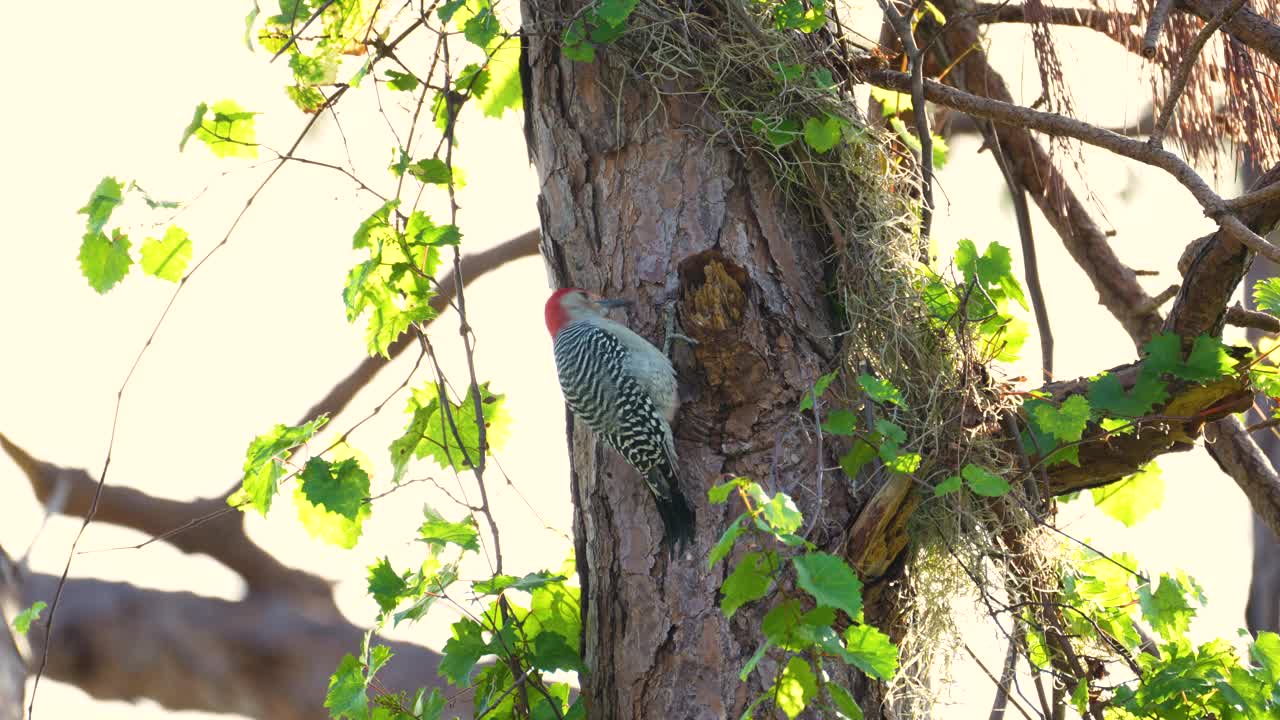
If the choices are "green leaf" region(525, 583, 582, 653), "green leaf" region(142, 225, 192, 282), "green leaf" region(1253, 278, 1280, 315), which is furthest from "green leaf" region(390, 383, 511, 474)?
"green leaf" region(1253, 278, 1280, 315)

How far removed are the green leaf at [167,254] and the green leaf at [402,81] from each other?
0.57 metres

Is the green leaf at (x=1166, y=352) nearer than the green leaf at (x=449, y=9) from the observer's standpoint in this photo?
Yes

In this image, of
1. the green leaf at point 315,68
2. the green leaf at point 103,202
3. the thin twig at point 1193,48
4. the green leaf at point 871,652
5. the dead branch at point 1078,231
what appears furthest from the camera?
the dead branch at point 1078,231

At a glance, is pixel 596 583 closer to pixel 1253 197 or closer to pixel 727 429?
pixel 727 429

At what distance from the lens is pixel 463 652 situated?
1862mm

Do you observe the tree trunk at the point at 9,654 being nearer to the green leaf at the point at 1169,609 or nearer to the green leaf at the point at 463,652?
the green leaf at the point at 463,652

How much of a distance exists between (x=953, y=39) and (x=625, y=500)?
1.89 m

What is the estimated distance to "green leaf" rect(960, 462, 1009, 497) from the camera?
1.75m

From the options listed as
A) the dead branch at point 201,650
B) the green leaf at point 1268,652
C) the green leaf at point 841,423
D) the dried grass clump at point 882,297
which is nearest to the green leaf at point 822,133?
the dried grass clump at point 882,297

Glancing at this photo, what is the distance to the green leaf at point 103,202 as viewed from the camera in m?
1.95

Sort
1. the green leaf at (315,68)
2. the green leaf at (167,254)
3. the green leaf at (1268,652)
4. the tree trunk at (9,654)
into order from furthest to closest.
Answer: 1. the tree trunk at (9,654)
2. the green leaf at (315,68)
3. the green leaf at (167,254)
4. the green leaf at (1268,652)

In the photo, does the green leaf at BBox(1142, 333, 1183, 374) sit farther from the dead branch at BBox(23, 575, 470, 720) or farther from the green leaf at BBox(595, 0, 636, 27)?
the dead branch at BBox(23, 575, 470, 720)

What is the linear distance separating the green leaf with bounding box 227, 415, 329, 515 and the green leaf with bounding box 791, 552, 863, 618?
104 centimetres

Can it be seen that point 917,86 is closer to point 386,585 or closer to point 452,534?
point 452,534
